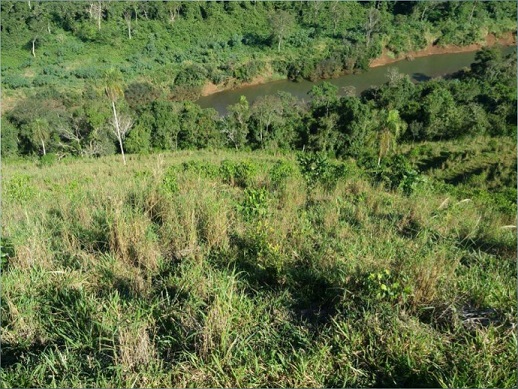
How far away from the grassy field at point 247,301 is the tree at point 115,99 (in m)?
17.8

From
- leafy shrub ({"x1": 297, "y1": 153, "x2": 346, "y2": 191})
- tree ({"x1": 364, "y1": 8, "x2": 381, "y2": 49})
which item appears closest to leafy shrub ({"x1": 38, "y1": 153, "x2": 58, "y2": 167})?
leafy shrub ({"x1": 297, "y1": 153, "x2": 346, "y2": 191})

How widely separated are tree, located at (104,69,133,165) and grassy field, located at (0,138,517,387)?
17.8 meters

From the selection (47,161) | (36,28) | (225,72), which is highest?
(36,28)

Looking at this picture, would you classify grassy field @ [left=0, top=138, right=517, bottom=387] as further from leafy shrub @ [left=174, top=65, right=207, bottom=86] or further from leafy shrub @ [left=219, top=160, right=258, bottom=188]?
leafy shrub @ [left=174, top=65, right=207, bottom=86]

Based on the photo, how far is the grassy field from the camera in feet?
6.91

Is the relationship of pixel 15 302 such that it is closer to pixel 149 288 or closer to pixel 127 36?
pixel 149 288

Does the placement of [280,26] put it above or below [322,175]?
above

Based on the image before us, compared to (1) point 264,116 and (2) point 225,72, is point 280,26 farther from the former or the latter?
(1) point 264,116

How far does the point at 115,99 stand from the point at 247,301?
918 inches

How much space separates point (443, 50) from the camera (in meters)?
48.8

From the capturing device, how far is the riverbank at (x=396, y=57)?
1538 inches

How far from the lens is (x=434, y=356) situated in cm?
212

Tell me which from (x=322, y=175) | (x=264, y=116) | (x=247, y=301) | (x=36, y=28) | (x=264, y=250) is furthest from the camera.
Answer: (x=36, y=28)

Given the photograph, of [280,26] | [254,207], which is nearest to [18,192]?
[254,207]
